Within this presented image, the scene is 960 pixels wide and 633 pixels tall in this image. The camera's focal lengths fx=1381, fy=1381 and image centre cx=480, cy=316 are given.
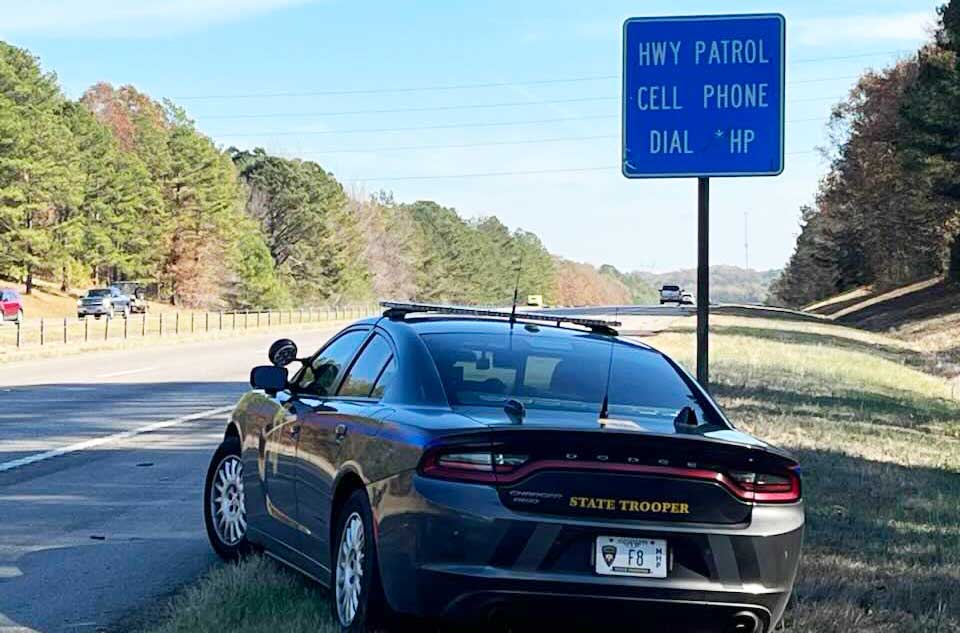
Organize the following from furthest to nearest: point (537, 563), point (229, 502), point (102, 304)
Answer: point (102, 304) < point (229, 502) < point (537, 563)

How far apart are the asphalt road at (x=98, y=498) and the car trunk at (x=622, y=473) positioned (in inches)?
107

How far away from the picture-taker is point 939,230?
70.1m

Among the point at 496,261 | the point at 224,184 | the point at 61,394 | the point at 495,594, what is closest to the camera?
the point at 495,594

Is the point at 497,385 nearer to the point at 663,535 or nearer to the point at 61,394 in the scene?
the point at 663,535

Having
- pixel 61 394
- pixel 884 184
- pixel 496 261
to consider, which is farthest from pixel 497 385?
pixel 496 261

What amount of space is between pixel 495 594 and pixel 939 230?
6889 cm

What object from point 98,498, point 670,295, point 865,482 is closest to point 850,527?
point 865,482

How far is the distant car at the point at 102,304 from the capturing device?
6456cm

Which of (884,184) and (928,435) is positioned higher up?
(884,184)

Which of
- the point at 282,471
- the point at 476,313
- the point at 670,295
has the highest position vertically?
the point at 670,295

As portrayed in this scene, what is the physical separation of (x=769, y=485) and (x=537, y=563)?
3.55 feet

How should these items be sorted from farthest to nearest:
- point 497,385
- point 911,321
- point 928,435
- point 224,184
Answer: point 224,184 < point 911,321 < point 928,435 < point 497,385

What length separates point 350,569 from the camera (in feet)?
20.4

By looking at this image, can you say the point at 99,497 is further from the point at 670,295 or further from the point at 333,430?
the point at 670,295
